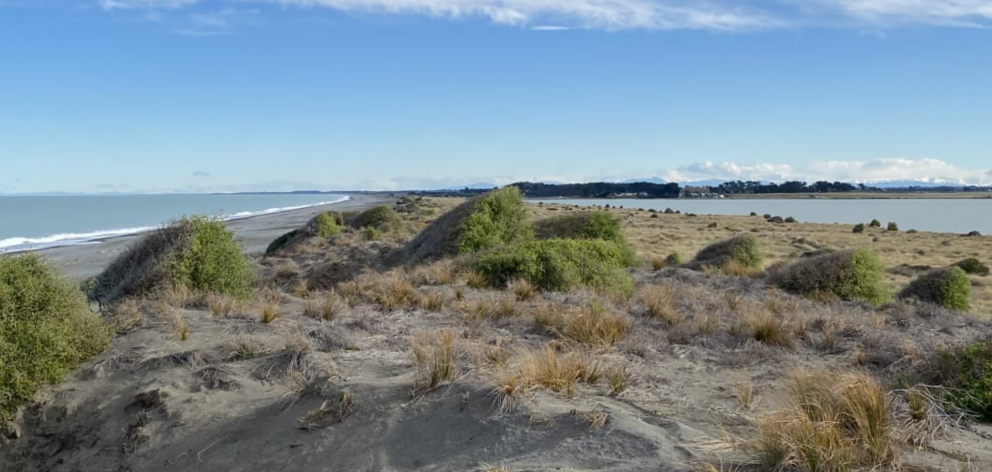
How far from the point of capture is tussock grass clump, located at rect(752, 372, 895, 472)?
3.72 meters

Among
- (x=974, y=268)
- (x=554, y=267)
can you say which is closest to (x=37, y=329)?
(x=554, y=267)

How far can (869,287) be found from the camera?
14.4 meters

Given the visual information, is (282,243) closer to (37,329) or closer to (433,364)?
(37,329)

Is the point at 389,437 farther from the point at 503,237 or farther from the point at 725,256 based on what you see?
the point at 725,256

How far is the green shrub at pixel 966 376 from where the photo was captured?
520 cm

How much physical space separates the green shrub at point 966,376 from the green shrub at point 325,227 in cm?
2579

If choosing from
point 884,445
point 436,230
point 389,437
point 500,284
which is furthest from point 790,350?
point 436,230

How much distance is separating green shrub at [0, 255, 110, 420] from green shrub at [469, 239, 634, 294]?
7.10 m

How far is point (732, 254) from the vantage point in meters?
21.2

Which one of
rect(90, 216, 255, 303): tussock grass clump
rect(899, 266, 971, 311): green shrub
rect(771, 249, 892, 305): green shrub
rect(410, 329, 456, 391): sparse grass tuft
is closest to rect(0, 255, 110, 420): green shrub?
rect(90, 216, 255, 303): tussock grass clump

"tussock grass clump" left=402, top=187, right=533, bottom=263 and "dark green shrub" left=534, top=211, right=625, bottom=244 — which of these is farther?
"dark green shrub" left=534, top=211, right=625, bottom=244

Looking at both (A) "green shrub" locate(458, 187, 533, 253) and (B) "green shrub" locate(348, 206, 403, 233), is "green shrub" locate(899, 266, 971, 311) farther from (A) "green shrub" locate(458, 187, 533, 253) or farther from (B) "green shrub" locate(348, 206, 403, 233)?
(B) "green shrub" locate(348, 206, 403, 233)

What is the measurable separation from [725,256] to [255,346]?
16.8 m

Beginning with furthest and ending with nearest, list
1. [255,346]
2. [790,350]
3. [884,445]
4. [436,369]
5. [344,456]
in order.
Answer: [790,350]
[255,346]
[436,369]
[344,456]
[884,445]
